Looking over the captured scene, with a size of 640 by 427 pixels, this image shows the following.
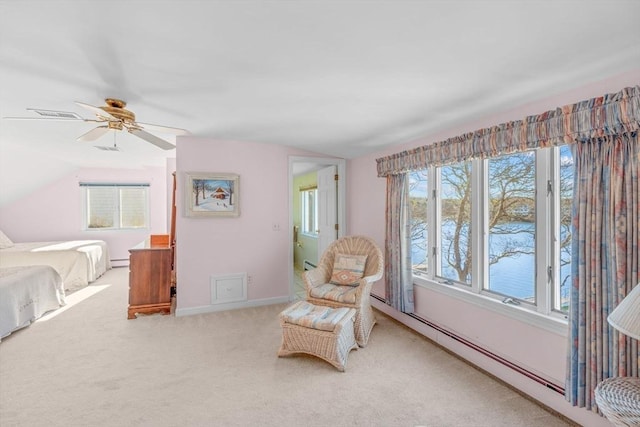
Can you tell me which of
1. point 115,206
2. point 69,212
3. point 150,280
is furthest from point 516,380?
point 69,212

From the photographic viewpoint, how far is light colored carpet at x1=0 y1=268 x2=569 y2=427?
196 centimetres

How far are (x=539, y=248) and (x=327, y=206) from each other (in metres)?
3.08

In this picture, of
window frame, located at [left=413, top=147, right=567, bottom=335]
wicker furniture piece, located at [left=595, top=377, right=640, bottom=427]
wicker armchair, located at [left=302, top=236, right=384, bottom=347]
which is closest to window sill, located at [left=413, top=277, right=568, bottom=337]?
window frame, located at [left=413, top=147, right=567, bottom=335]

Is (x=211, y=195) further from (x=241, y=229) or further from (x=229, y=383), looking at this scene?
(x=229, y=383)

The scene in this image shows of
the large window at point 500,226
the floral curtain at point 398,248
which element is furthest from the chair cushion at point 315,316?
the large window at point 500,226

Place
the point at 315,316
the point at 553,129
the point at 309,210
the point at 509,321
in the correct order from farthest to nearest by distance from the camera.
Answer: the point at 309,210, the point at 315,316, the point at 509,321, the point at 553,129

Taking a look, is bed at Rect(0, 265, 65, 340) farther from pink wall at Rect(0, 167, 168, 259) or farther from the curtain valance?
the curtain valance

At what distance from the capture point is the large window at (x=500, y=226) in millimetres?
2109

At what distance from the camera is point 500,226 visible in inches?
100

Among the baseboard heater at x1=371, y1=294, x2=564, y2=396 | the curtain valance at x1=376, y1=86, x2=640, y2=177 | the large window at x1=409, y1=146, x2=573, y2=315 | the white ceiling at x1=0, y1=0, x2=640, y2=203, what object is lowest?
the baseboard heater at x1=371, y1=294, x2=564, y2=396

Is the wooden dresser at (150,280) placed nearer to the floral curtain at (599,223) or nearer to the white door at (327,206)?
the white door at (327,206)

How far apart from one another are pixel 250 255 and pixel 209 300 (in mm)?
759

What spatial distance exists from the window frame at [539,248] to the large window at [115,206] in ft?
21.9

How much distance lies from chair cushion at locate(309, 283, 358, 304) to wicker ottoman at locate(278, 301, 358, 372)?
0.73ft
